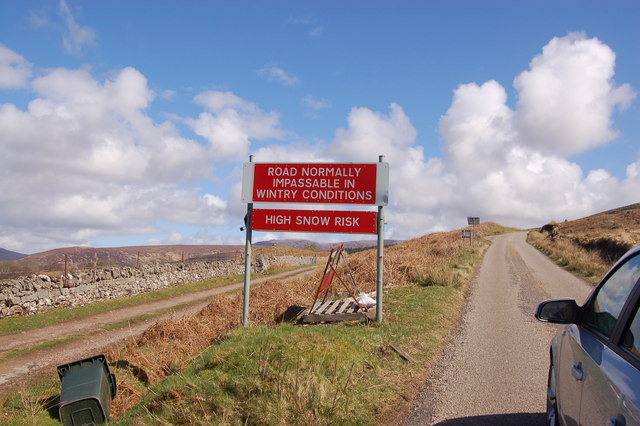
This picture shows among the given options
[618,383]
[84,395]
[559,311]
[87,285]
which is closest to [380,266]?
[84,395]

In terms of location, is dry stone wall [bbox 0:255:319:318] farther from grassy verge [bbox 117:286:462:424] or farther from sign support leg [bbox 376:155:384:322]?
sign support leg [bbox 376:155:384:322]

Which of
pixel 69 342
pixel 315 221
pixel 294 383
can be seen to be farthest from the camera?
pixel 69 342

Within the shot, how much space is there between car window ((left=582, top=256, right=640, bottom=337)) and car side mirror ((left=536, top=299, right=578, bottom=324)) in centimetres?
8

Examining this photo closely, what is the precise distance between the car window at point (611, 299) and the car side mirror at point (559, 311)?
0.08 metres

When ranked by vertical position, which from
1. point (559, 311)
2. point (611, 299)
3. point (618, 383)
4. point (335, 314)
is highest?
point (611, 299)

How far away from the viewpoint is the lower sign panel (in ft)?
31.2

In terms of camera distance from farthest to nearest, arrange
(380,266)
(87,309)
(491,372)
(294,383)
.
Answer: (87,309) < (380,266) < (491,372) < (294,383)

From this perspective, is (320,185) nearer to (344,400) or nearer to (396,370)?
(396,370)

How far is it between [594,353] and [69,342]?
39.7 ft

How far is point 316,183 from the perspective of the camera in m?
9.73

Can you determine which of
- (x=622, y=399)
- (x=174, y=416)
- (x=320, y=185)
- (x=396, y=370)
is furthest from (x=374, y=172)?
(x=622, y=399)

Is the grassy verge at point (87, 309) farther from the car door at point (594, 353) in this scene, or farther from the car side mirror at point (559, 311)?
the car door at point (594, 353)

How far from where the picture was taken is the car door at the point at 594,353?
2480 mm

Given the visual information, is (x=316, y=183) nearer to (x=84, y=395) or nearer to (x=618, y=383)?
(x=84, y=395)
